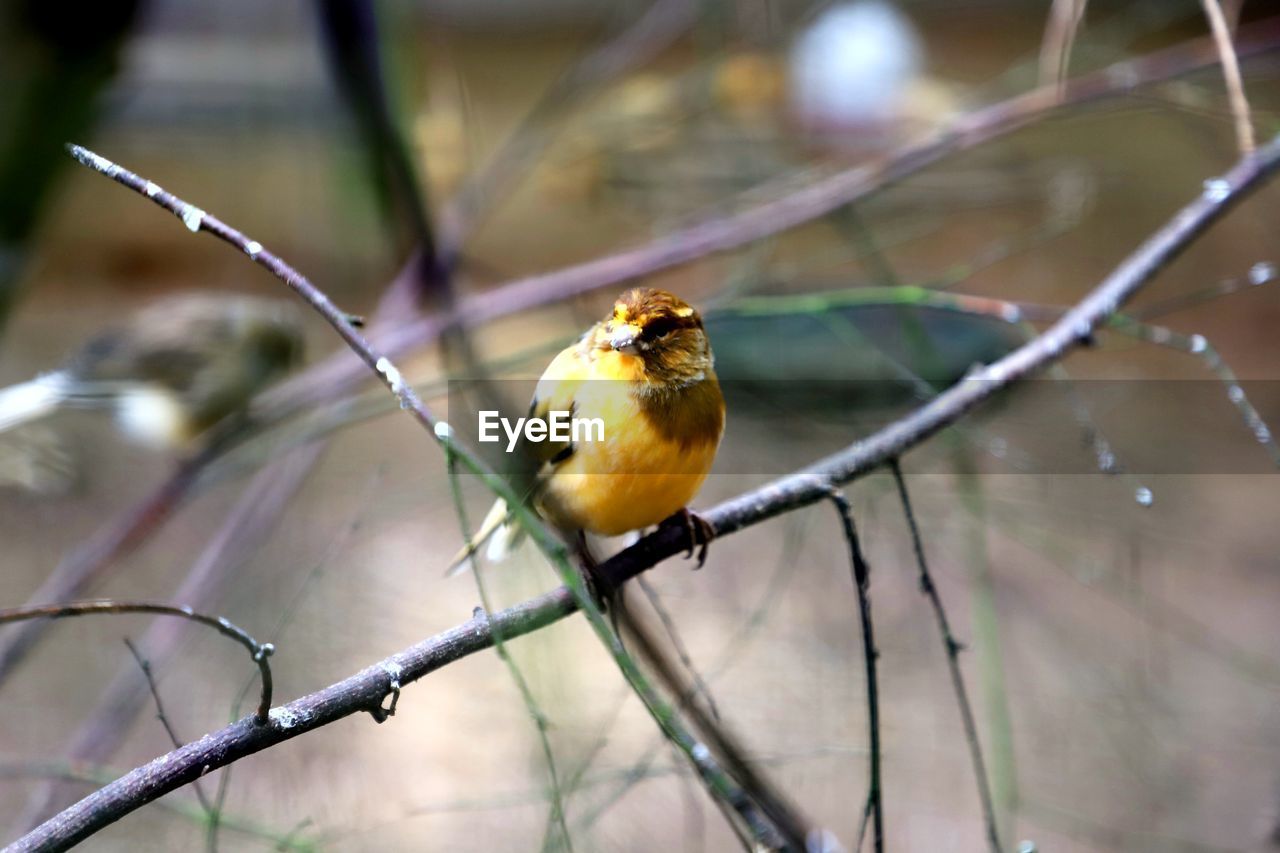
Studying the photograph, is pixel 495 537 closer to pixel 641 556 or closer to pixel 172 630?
pixel 641 556

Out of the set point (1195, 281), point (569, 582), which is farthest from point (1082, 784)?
point (569, 582)

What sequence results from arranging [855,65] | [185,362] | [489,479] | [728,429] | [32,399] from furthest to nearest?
[855,65]
[185,362]
[32,399]
[728,429]
[489,479]

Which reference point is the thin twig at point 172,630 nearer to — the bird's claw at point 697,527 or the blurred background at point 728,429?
→ the blurred background at point 728,429

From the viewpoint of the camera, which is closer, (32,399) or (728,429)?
(728,429)

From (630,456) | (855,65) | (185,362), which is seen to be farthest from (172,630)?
(855,65)

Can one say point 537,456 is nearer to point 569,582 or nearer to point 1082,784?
point 569,582

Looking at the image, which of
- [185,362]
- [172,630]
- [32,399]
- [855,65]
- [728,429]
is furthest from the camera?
[855,65]

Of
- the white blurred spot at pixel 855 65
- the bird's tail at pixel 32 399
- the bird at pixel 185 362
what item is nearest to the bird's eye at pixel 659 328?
the bird's tail at pixel 32 399

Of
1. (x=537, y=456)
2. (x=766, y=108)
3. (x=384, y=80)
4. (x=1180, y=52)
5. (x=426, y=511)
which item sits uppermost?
(x=766, y=108)
